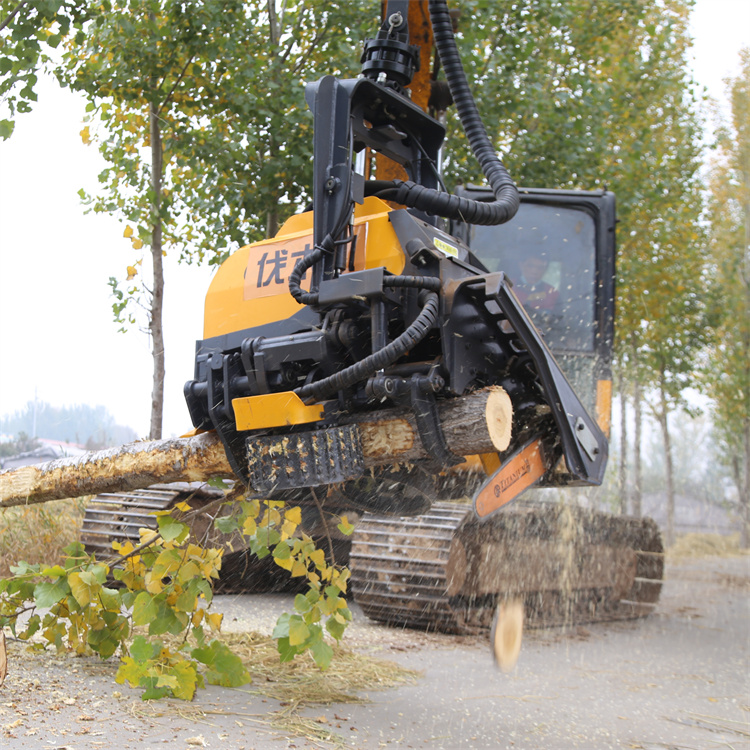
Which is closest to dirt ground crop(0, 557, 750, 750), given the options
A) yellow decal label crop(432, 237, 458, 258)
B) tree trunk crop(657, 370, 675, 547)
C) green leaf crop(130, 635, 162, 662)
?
green leaf crop(130, 635, 162, 662)

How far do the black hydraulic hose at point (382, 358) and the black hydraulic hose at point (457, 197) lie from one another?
35 centimetres

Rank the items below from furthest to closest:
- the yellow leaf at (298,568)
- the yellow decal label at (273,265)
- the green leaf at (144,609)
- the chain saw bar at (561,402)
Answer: the yellow leaf at (298,568)
the yellow decal label at (273,265)
the green leaf at (144,609)
the chain saw bar at (561,402)

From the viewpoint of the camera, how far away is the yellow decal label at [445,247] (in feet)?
9.56

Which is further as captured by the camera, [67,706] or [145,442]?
Answer: [145,442]

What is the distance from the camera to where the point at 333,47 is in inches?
307

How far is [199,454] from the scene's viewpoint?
10.8 ft

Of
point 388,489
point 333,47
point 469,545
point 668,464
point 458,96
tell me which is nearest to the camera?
point 388,489

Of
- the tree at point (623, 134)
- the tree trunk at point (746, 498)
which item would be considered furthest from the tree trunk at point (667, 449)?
the tree trunk at point (746, 498)

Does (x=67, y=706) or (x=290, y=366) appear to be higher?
(x=290, y=366)

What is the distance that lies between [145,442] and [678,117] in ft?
43.8

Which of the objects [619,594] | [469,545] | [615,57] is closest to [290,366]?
[469,545]

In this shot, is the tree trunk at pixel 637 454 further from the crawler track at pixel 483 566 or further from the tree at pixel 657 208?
the crawler track at pixel 483 566

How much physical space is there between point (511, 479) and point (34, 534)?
3960mm

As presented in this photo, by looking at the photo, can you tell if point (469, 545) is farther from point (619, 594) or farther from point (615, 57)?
point (615, 57)
